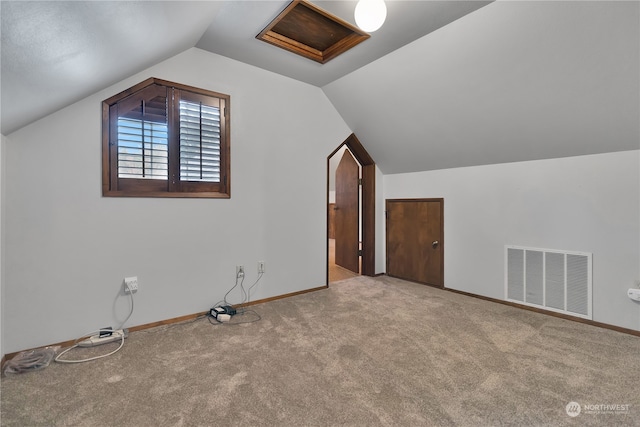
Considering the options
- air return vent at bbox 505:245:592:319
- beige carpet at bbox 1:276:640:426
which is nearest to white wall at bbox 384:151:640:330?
air return vent at bbox 505:245:592:319

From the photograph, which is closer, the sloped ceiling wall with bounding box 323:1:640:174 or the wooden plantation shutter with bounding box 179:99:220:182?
the sloped ceiling wall with bounding box 323:1:640:174

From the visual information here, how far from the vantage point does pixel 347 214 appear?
440cm

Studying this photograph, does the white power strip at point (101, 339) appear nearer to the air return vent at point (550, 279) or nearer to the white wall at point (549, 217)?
the white wall at point (549, 217)

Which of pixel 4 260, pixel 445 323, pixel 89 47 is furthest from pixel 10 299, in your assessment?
pixel 445 323

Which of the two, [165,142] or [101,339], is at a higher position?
[165,142]

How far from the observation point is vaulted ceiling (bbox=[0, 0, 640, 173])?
131 centimetres

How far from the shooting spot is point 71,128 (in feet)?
6.69

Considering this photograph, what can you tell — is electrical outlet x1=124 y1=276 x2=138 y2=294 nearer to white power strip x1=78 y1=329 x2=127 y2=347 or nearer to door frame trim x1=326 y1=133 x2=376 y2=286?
white power strip x1=78 y1=329 x2=127 y2=347

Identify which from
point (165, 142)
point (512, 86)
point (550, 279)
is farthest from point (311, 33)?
point (550, 279)

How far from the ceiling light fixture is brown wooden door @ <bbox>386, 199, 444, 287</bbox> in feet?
7.44

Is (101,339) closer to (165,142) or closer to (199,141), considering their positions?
(165,142)

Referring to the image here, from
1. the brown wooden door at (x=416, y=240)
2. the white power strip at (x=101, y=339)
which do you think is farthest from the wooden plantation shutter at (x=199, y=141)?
the brown wooden door at (x=416, y=240)

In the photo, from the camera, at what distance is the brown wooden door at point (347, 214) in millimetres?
4215

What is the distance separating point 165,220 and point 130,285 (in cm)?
56
